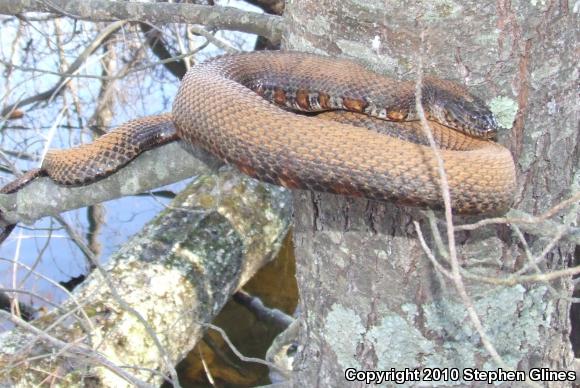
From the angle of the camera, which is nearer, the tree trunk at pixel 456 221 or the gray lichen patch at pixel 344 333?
the tree trunk at pixel 456 221

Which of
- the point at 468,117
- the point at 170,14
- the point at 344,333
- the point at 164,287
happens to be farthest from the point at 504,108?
the point at 164,287

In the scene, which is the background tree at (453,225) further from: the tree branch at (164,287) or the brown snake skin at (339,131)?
the tree branch at (164,287)

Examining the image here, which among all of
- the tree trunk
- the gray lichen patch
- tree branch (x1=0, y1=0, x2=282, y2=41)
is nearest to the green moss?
the tree trunk

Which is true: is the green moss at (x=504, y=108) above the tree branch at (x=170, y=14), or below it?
above

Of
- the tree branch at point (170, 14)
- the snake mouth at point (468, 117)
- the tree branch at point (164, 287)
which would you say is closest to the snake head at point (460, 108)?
the snake mouth at point (468, 117)

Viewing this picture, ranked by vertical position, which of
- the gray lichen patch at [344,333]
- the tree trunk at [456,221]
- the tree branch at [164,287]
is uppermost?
the tree trunk at [456,221]

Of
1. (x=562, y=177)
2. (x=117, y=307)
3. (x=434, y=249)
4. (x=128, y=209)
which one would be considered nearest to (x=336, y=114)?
(x=434, y=249)

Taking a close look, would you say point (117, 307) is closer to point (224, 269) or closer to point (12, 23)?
point (224, 269)
